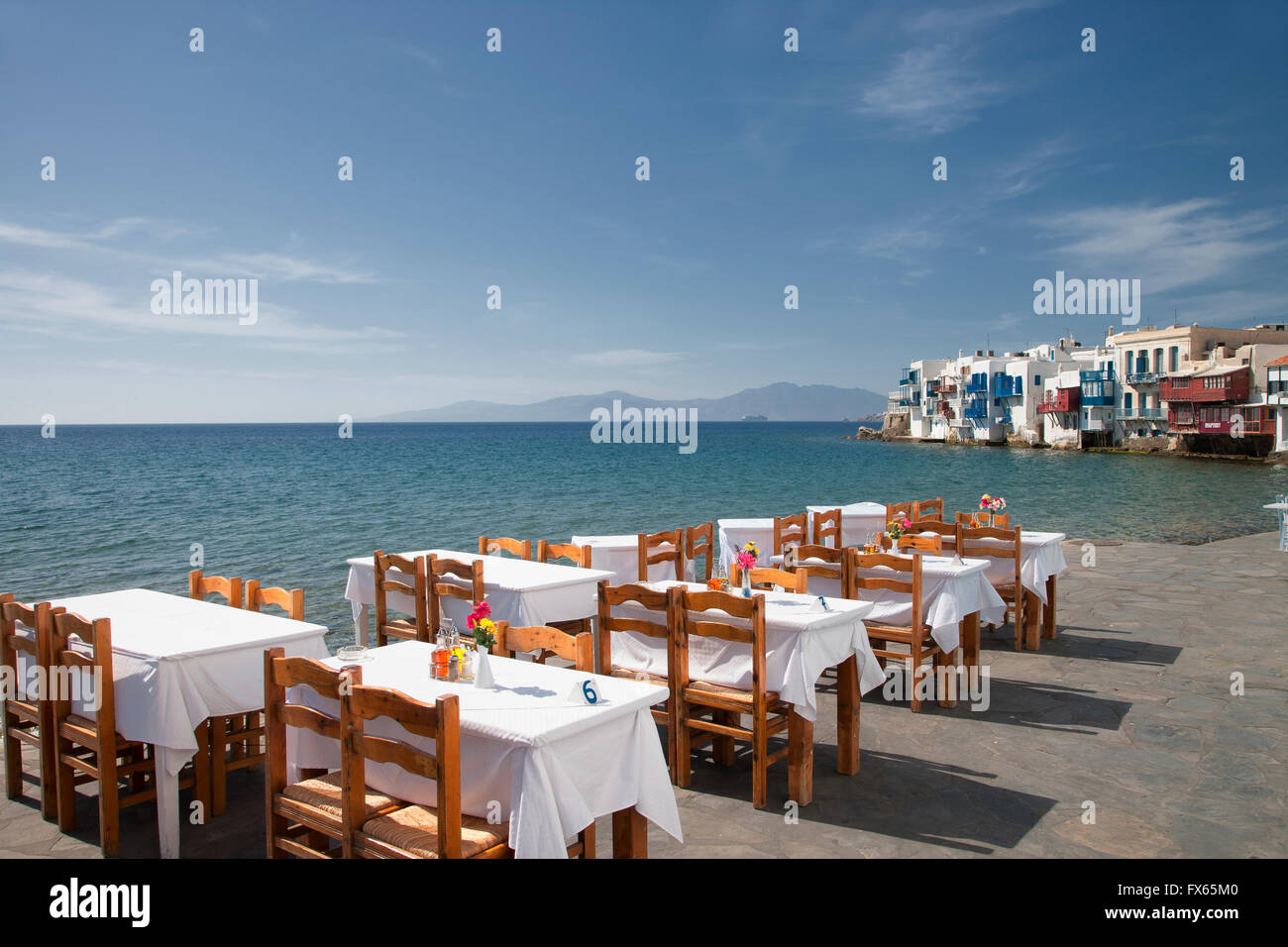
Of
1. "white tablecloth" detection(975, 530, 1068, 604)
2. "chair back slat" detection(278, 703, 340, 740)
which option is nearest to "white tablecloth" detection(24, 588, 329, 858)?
"chair back slat" detection(278, 703, 340, 740)

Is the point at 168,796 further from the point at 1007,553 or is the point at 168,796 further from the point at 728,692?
the point at 1007,553

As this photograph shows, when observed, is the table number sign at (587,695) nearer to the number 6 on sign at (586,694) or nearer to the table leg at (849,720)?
the number 6 on sign at (586,694)

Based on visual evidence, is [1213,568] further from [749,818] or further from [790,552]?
[749,818]

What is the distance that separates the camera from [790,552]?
27.9 feet

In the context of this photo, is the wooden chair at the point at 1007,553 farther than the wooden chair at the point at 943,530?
No

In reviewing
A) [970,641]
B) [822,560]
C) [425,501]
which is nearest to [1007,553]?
[970,641]

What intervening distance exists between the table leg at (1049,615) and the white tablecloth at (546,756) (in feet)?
24.7

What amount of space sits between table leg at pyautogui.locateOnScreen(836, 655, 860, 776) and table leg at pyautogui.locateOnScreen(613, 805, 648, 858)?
7.61 feet

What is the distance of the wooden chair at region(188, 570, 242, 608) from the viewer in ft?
20.3

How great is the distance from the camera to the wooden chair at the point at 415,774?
3.18m

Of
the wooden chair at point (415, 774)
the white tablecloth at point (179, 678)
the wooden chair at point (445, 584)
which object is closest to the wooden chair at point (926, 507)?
the wooden chair at point (445, 584)

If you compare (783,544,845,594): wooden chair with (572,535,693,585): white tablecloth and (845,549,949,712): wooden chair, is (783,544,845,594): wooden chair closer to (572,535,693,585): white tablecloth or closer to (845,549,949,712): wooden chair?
(845,549,949,712): wooden chair
